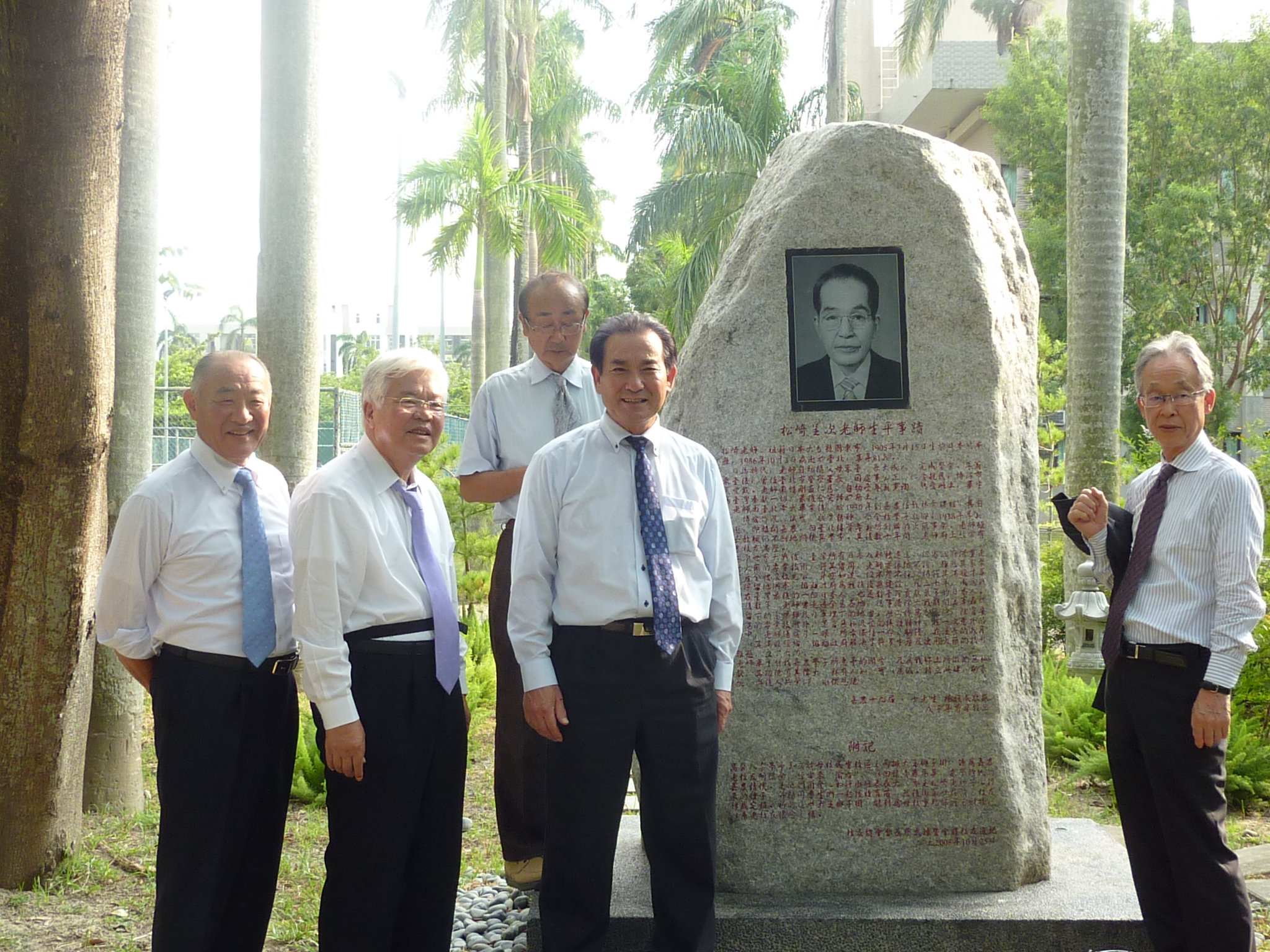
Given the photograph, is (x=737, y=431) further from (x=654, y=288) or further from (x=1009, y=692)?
(x=654, y=288)

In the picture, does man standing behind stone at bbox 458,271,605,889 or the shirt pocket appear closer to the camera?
the shirt pocket

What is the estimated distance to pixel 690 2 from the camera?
22.9 meters

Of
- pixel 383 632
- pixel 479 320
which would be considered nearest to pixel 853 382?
pixel 383 632

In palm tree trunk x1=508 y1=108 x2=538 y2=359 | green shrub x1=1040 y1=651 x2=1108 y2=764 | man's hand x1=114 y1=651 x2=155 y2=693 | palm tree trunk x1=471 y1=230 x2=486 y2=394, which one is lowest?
green shrub x1=1040 y1=651 x2=1108 y2=764

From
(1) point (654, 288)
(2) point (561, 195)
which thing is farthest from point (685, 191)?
(1) point (654, 288)

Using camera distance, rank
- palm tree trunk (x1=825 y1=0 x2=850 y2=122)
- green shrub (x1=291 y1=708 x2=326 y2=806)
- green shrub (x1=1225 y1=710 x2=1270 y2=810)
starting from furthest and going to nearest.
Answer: palm tree trunk (x1=825 y1=0 x2=850 y2=122)
green shrub (x1=1225 y1=710 x2=1270 y2=810)
green shrub (x1=291 y1=708 x2=326 y2=806)

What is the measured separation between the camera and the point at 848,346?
3.64 m

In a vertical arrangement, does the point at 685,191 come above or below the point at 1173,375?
above

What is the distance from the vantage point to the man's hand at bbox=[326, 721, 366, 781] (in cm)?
246

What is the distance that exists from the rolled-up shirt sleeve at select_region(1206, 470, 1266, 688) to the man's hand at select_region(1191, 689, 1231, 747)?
0.04 m

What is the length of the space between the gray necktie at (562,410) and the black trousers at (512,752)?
0.35 meters

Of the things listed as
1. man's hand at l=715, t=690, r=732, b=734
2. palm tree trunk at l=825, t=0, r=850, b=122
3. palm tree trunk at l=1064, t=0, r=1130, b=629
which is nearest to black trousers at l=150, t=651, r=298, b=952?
A: man's hand at l=715, t=690, r=732, b=734

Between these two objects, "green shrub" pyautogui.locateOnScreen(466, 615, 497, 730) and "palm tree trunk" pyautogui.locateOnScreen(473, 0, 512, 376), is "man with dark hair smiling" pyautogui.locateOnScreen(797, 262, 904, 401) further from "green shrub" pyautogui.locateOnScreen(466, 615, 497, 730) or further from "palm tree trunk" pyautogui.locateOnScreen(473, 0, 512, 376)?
"palm tree trunk" pyautogui.locateOnScreen(473, 0, 512, 376)

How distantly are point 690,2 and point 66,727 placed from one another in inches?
866
